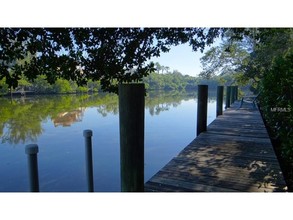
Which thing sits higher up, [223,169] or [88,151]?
[88,151]

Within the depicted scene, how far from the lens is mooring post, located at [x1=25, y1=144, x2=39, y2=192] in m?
2.51

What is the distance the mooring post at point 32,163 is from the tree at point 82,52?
0.69m

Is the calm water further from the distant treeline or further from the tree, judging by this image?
the distant treeline

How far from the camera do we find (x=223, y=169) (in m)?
3.71

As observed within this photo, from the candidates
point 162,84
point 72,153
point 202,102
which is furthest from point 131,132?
point 162,84

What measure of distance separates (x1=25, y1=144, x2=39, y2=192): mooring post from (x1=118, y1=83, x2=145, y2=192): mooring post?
1031 mm

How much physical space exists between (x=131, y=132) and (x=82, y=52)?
1.22 meters

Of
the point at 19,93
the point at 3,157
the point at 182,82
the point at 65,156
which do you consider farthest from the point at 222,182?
the point at 182,82

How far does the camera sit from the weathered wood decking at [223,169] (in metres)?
3.08

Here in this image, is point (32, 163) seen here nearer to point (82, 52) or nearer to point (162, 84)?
point (82, 52)

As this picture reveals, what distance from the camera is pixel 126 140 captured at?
2129 millimetres

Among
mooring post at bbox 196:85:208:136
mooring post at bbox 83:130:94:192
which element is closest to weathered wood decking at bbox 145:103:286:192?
mooring post at bbox 196:85:208:136
